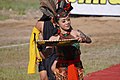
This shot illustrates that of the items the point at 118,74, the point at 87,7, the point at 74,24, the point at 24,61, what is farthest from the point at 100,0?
the point at 118,74

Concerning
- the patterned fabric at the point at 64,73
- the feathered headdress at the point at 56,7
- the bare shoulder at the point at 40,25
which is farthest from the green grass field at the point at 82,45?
the patterned fabric at the point at 64,73

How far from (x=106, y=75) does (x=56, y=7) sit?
5.34 meters

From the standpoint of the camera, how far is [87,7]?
2970 centimetres

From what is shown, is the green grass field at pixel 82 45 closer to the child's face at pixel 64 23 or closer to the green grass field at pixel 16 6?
the green grass field at pixel 16 6

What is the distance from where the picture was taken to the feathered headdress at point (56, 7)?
648 centimetres

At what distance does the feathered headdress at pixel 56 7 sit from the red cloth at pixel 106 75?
4.62m

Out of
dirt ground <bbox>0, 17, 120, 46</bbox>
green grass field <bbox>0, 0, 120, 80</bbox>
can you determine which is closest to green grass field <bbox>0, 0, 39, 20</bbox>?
green grass field <bbox>0, 0, 120, 80</bbox>

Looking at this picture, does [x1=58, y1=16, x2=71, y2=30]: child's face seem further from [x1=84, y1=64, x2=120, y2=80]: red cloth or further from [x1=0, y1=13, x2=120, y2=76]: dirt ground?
[x1=0, y1=13, x2=120, y2=76]: dirt ground

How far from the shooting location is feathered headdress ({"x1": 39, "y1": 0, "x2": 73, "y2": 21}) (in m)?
6.48

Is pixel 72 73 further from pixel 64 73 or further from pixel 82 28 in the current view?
pixel 82 28

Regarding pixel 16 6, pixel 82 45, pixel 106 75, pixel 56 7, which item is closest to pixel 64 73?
pixel 56 7

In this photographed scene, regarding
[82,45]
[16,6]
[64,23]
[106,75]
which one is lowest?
[16,6]

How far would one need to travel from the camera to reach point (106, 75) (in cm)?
1172

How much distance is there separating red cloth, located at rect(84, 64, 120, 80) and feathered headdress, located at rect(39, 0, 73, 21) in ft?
15.2
